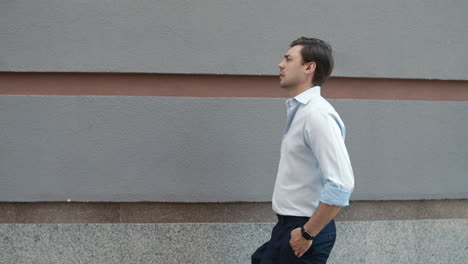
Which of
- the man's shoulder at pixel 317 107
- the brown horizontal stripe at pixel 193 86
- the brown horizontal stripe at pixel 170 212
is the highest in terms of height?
the man's shoulder at pixel 317 107

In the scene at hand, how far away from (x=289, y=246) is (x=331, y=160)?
51 centimetres

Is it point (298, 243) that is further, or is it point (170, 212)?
point (170, 212)

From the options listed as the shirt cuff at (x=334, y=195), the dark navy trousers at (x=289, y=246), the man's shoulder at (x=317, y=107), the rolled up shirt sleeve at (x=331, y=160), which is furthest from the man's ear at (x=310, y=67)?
the dark navy trousers at (x=289, y=246)

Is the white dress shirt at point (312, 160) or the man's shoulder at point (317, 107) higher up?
the man's shoulder at point (317, 107)

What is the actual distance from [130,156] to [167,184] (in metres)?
0.37

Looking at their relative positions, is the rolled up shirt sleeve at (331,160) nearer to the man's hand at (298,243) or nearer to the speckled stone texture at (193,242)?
the man's hand at (298,243)

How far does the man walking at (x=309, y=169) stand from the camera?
1996mm

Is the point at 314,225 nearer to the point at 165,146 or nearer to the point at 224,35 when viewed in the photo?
the point at 165,146

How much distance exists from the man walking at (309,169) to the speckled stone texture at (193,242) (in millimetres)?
1136

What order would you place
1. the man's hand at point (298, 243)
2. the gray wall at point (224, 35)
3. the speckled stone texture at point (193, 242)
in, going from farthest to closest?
the speckled stone texture at point (193, 242) < the gray wall at point (224, 35) < the man's hand at point (298, 243)


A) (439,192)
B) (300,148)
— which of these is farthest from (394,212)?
(300,148)

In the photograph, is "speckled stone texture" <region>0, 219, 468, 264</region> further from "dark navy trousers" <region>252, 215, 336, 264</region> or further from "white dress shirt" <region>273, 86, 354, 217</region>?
"white dress shirt" <region>273, 86, 354, 217</region>

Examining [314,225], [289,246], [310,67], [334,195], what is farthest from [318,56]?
[289,246]

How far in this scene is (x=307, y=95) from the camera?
2238 millimetres
